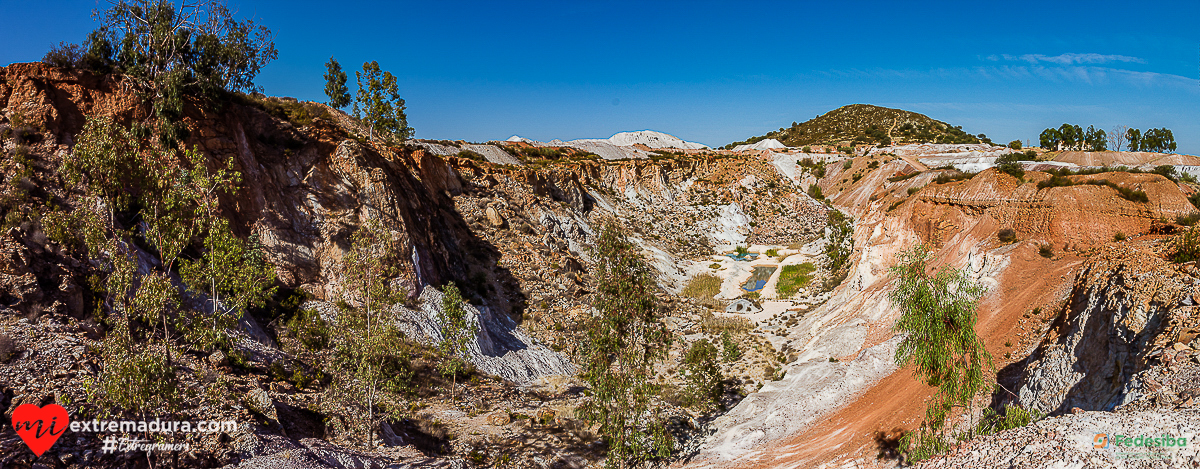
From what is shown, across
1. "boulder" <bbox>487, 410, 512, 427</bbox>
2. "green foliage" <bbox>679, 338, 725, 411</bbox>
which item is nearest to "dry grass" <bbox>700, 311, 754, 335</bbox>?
"green foliage" <bbox>679, 338, 725, 411</bbox>

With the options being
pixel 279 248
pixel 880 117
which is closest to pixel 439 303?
pixel 279 248

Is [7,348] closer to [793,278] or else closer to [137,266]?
[137,266]

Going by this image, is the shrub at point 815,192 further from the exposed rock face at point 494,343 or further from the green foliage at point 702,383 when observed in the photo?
the exposed rock face at point 494,343

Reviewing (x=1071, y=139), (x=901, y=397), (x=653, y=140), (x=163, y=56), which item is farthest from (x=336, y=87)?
(x=1071, y=139)

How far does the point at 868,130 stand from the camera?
440 ft

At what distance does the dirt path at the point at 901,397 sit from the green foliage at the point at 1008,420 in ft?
13.0

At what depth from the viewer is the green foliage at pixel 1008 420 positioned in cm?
1025

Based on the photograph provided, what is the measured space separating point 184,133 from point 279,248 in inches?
223

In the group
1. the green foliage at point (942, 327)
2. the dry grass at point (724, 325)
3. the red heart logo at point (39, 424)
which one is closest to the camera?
the red heart logo at point (39, 424)

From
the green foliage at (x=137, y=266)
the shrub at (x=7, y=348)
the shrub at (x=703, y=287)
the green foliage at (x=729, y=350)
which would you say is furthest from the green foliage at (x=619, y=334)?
the shrub at (x=703, y=287)

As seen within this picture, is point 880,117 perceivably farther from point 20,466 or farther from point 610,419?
point 20,466

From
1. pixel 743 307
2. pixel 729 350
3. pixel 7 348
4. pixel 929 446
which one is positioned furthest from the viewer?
pixel 743 307

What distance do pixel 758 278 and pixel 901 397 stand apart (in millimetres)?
28336

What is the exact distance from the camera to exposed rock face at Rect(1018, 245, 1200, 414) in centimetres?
1109
